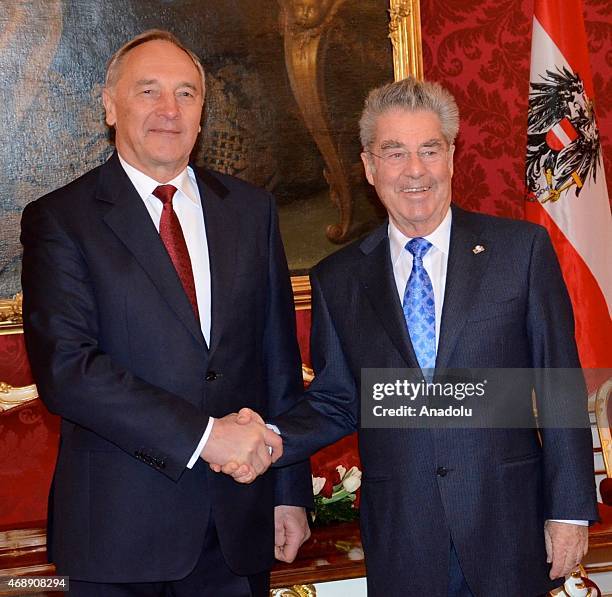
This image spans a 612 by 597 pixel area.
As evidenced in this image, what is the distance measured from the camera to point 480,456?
220 cm

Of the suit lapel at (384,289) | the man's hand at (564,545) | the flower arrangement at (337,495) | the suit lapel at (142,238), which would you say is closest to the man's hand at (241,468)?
the suit lapel at (142,238)

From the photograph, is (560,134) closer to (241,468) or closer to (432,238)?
(432,238)

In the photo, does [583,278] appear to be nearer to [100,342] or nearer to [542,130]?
[542,130]

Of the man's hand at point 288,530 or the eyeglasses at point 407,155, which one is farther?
the man's hand at point 288,530

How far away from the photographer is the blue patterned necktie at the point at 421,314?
2.26 m

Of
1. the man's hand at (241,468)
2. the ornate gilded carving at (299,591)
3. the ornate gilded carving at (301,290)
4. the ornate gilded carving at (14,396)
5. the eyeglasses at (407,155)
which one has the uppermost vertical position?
the eyeglasses at (407,155)

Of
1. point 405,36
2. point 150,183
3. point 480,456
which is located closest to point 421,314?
point 480,456

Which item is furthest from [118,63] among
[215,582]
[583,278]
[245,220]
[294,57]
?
[583,278]

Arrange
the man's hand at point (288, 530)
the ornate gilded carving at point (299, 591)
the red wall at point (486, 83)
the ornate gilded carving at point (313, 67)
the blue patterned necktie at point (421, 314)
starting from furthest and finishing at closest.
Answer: the red wall at point (486, 83)
the ornate gilded carving at point (313, 67)
the ornate gilded carving at point (299, 591)
the man's hand at point (288, 530)
the blue patterned necktie at point (421, 314)

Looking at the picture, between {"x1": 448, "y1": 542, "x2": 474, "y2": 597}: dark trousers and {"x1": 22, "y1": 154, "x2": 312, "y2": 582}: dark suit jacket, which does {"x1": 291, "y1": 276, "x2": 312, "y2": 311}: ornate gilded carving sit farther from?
{"x1": 448, "y1": 542, "x2": 474, "y2": 597}: dark trousers

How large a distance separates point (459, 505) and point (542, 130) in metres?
2.20

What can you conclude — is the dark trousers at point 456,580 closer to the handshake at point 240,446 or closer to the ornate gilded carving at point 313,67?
the handshake at point 240,446

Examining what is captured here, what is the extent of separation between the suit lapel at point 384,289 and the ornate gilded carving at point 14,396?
181cm

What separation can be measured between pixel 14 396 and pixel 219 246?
172cm
